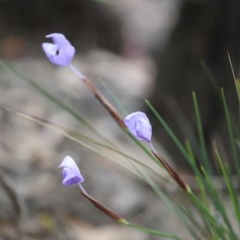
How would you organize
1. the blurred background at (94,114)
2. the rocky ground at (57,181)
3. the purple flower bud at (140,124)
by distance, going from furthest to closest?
the blurred background at (94,114), the rocky ground at (57,181), the purple flower bud at (140,124)

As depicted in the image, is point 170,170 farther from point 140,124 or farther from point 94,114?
point 94,114

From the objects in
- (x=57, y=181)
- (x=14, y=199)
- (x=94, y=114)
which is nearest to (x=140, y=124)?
(x=14, y=199)

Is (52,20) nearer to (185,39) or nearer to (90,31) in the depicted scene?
(90,31)

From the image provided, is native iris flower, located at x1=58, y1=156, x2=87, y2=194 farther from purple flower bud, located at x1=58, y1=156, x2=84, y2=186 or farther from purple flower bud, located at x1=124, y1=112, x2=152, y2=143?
purple flower bud, located at x1=124, y1=112, x2=152, y2=143

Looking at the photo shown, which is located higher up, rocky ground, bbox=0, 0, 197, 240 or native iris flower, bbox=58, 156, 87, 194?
rocky ground, bbox=0, 0, 197, 240

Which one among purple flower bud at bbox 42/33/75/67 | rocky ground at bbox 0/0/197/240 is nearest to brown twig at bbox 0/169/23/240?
rocky ground at bbox 0/0/197/240

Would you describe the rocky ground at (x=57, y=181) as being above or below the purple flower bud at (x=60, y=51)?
above

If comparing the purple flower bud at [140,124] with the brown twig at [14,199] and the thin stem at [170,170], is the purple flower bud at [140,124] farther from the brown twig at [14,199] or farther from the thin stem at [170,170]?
the brown twig at [14,199]

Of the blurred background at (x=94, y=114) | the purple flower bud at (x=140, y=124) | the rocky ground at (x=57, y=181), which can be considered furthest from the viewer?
the blurred background at (x=94, y=114)

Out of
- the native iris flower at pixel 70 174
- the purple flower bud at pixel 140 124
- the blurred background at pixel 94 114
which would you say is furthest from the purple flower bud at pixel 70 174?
the blurred background at pixel 94 114
